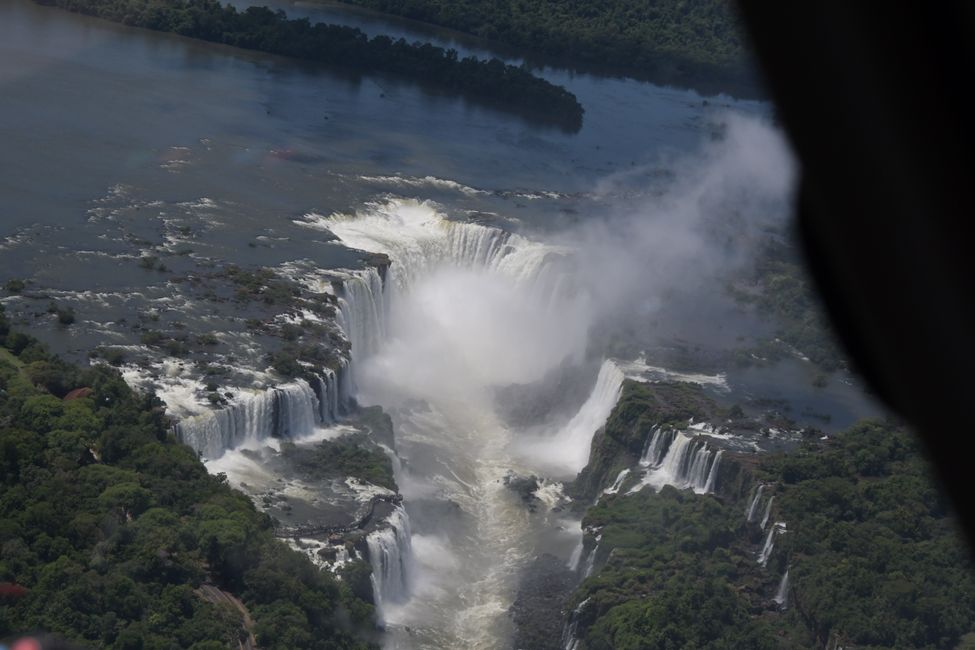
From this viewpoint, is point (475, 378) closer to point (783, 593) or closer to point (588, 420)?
point (588, 420)

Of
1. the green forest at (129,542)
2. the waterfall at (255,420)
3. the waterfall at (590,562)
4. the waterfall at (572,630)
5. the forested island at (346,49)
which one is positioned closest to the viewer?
the green forest at (129,542)

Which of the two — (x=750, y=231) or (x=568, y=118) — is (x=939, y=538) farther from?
(x=568, y=118)

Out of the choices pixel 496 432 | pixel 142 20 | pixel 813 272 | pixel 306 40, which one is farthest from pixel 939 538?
pixel 142 20

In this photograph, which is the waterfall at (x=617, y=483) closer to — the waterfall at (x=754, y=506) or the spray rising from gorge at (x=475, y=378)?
the spray rising from gorge at (x=475, y=378)

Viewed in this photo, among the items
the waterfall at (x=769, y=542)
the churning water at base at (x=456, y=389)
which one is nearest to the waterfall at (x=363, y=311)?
A: the churning water at base at (x=456, y=389)

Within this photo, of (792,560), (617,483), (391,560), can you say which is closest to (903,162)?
(391,560)

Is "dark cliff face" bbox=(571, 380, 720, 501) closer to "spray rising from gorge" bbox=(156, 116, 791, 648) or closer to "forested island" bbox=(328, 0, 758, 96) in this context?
"spray rising from gorge" bbox=(156, 116, 791, 648)
